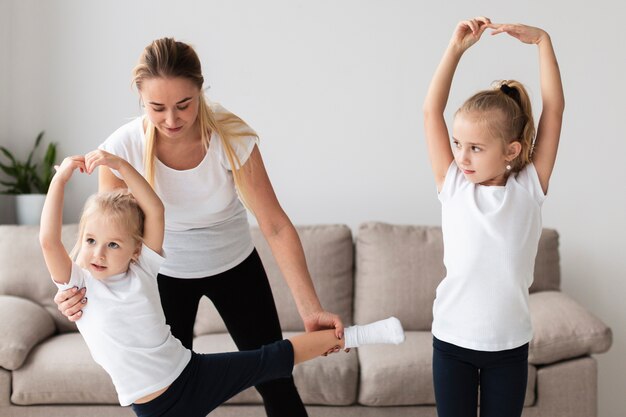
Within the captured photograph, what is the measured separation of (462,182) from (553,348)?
1.31 metres

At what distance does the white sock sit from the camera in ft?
6.99

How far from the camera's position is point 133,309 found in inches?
74.7

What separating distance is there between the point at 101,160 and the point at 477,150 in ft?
2.91

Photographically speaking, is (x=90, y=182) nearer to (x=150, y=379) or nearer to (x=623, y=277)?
(x=150, y=379)

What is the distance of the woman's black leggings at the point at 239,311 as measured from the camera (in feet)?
7.05

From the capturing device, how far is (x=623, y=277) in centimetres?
391

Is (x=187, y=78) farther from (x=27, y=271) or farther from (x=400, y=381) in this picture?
(x=27, y=271)

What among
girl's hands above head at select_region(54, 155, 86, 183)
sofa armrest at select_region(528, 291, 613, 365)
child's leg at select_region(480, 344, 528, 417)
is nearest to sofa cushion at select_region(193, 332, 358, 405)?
sofa armrest at select_region(528, 291, 613, 365)

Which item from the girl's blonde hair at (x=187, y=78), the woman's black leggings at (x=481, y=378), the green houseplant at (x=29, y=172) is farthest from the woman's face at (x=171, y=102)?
the green houseplant at (x=29, y=172)

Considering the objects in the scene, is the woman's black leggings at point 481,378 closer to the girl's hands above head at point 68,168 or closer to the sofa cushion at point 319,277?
the girl's hands above head at point 68,168

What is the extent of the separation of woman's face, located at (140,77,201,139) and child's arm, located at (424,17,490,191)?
0.58 m

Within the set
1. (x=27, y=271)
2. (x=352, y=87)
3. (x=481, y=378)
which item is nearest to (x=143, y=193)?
(x=481, y=378)

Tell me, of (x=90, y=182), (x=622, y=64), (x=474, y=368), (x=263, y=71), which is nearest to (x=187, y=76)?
(x=474, y=368)

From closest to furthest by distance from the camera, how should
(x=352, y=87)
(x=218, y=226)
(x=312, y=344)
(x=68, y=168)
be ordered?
(x=68, y=168) < (x=312, y=344) < (x=218, y=226) < (x=352, y=87)
